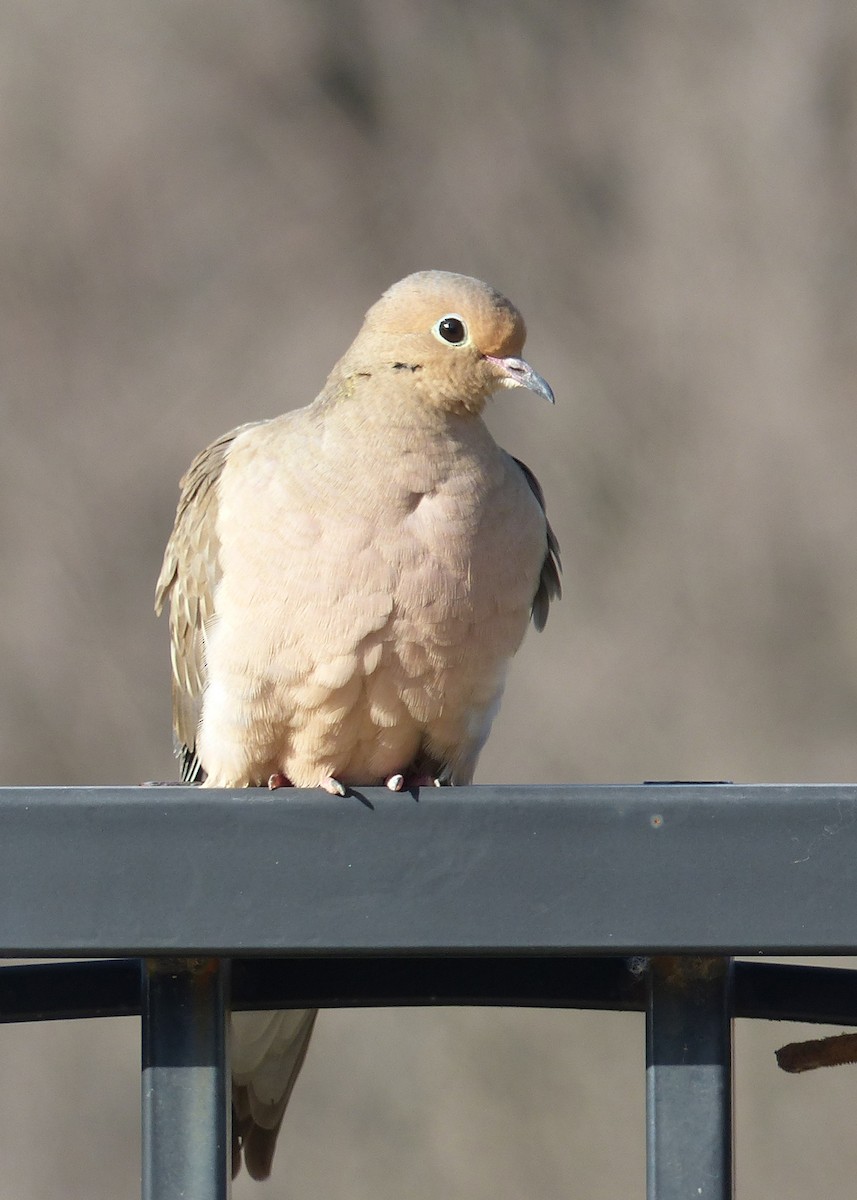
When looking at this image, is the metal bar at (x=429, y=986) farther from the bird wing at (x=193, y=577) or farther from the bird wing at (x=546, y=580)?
the bird wing at (x=546, y=580)

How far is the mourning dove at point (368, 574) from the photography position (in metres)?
2.17

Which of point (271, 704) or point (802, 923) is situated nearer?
point (802, 923)

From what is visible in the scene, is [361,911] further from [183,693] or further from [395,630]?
[183,693]

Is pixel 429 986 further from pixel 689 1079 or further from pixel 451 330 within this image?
pixel 451 330

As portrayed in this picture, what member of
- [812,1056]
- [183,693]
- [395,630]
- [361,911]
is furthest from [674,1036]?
[183,693]

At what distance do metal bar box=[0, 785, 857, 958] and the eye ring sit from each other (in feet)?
3.46

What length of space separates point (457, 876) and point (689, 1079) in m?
0.29

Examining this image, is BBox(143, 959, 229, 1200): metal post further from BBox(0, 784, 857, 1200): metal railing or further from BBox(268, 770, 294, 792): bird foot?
BBox(268, 770, 294, 792): bird foot

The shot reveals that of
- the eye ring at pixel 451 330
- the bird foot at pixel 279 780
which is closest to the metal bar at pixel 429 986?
the bird foot at pixel 279 780

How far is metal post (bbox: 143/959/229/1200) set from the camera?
142 centimetres

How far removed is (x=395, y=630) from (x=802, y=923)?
95cm

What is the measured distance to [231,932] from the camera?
4.52 feet

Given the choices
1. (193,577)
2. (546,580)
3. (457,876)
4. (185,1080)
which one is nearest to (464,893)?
(457,876)

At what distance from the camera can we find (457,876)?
140 cm
